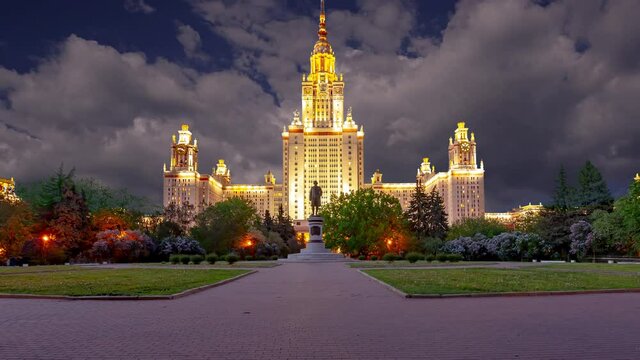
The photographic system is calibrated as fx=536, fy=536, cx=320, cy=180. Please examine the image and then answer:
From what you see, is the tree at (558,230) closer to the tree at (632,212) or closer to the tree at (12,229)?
the tree at (632,212)

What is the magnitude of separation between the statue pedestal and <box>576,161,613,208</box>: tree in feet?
142

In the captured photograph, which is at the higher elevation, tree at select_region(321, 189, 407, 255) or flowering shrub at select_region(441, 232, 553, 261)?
tree at select_region(321, 189, 407, 255)

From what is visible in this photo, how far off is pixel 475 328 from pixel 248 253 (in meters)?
Result: 70.2

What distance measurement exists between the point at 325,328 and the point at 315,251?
186 ft

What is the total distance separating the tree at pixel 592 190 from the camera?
83.8m

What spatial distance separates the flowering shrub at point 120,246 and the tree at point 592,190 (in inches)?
2598

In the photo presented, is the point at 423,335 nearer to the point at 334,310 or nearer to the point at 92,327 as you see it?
the point at 334,310

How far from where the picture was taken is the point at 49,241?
196 ft

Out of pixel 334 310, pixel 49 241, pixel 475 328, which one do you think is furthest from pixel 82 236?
pixel 475 328

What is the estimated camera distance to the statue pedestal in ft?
210

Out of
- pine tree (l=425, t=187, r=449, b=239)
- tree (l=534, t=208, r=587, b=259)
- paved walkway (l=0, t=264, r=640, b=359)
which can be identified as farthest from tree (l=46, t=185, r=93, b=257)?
tree (l=534, t=208, r=587, b=259)

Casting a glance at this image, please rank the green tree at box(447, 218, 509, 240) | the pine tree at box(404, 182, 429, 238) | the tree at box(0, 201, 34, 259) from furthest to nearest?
the green tree at box(447, 218, 509, 240), the pine tree at box(404, 182, 429, 238), the tree at box(0, 201, 34, 259)

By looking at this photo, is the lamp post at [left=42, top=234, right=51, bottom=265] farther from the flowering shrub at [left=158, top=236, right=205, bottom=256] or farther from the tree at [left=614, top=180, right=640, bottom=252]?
the tree at [left=614, top=180, right=640, bottom=252]

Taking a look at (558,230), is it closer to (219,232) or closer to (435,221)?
(435,221)
